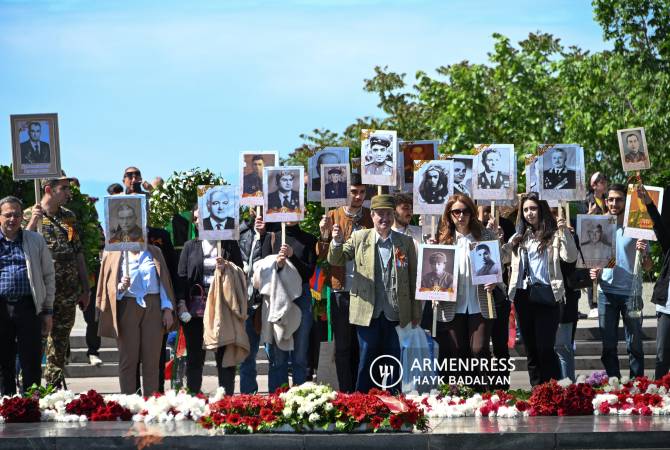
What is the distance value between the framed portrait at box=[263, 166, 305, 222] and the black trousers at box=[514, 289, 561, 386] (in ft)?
7.13

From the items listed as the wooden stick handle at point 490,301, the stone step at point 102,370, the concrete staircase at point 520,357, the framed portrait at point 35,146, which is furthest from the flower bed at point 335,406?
the stone step at point 102,370

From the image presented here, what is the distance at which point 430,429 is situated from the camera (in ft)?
32.0

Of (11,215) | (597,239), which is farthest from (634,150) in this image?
(11,215)

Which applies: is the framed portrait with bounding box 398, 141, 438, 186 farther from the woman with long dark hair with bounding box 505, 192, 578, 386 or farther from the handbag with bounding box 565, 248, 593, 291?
the handbag with bounding box 565, 248, 593, 291

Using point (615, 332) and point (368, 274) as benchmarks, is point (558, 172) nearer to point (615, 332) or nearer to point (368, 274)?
point (615, 332)

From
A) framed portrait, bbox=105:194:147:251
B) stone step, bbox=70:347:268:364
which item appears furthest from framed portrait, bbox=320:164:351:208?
stone step, bbox=70:347:268:364

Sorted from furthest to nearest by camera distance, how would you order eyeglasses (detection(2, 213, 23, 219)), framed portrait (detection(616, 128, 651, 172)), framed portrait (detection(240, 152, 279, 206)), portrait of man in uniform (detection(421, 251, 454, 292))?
1. framed portrait (detection(616, 128, 651, 172))
2. framed portrait (detection(240, 152, 279, 206))
3. eyeglasses (detection(2, 213, 23, 219))
4. portrait of man in uniform (detection(421, 251, 454, 292))

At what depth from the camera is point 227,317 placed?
12062 millimetres

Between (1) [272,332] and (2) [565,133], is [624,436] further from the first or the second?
(2) [565,133]

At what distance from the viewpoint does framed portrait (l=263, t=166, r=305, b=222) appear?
12.2 m

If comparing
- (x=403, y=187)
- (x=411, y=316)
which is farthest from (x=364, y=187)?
(x=411, y=316)

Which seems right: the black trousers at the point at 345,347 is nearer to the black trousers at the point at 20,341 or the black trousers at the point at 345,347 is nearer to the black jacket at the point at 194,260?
the black jacket at the point at 194,260

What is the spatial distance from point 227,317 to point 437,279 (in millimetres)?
2002

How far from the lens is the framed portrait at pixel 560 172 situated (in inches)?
505
